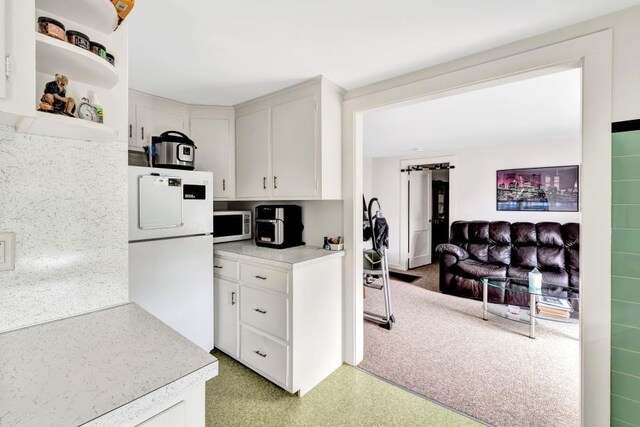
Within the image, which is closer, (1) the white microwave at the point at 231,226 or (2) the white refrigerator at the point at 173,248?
(2) the white refrigerator at the point at 173,248

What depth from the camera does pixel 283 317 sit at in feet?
6.53

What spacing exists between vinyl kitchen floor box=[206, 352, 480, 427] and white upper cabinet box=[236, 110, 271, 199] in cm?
152

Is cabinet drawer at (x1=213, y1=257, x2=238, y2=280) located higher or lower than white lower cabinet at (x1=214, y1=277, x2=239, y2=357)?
higher

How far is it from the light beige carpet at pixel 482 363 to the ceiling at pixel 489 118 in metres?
1.84

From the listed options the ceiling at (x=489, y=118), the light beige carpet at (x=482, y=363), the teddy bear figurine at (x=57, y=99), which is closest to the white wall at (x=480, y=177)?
the ceiling at (x=489, y=118)

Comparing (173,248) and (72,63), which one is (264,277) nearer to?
(173,248)

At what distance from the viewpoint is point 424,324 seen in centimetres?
316

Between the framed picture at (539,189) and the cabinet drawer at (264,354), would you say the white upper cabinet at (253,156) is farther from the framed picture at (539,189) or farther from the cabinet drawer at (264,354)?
the framed picture at (539,189)

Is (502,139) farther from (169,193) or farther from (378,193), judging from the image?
(169,193)

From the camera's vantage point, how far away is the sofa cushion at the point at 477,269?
12.4 ft

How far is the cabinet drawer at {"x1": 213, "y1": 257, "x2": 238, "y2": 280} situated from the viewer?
2.33m

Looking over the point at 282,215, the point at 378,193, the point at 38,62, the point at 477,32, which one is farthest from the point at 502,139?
the point at 38,62

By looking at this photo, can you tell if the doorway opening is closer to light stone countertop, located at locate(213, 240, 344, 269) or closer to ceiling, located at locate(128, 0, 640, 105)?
ceiling, located at locate(128, 0, 640, 105)

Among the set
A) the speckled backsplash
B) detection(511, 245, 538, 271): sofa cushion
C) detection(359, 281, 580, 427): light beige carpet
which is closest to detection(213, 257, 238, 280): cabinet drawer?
the speckled backsplash
